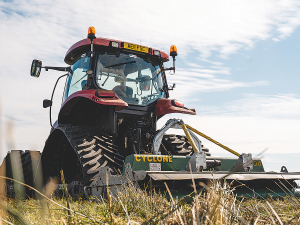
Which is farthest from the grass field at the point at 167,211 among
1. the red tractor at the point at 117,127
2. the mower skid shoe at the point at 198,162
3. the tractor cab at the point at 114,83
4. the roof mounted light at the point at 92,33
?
the roof mounted light at the point at 92,33

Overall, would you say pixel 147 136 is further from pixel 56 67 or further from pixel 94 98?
pixel 56 67

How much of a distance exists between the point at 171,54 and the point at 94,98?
2.20 m

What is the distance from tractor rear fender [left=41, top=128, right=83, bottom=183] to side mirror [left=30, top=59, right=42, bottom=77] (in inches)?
44.5

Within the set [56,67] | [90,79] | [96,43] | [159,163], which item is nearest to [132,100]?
[90,79]

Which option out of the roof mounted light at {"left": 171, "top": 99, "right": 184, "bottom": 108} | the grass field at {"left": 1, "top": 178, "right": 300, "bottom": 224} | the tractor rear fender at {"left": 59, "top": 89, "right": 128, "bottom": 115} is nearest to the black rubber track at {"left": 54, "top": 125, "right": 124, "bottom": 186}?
the tractor rear fender at {"left": 59, "top": 89, "right": 128, "bottom": 115}

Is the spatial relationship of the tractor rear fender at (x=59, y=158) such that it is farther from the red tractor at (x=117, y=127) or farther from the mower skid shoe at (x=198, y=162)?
the mower skid shoe at (x=198, y=162)

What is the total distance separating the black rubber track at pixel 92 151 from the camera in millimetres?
3855

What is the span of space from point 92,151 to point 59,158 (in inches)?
65.7

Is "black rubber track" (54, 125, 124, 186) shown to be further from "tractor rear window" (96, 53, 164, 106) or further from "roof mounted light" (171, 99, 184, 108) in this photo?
"roof mounted light" (171, 99, 184, 108)

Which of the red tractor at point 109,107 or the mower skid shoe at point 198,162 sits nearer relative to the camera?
the mower skid shoe at point 198,162

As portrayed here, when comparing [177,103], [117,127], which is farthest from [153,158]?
[177,103]

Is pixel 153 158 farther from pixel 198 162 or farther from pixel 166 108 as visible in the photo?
pixel 166 108

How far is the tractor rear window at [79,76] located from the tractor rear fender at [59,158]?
34.0 inches

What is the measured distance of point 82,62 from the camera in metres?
5.24
